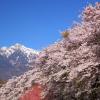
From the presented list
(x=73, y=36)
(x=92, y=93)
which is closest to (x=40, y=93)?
(x=73, y=36)

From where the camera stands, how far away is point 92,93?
18.0 metres

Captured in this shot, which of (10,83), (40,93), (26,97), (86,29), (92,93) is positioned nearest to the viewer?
(92,93)

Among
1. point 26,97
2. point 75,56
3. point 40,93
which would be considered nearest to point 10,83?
point 26,97

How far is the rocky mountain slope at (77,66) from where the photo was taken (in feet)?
59.1

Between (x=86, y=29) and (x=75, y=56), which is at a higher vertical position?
(x=86, y=29)

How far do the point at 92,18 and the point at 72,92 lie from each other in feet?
13.8

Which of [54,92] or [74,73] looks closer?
[74,73]

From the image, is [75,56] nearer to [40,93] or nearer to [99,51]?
[99,51]

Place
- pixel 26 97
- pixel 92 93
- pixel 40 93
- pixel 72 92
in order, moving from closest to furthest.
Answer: pixel 92 93
pixel 72 92
pixel 40 93
pixel 26 97

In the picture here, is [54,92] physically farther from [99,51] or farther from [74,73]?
[99,51]

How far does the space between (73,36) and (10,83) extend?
13.3m

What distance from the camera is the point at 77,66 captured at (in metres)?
19.0

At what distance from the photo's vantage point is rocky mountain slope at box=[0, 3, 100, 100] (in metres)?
18.0

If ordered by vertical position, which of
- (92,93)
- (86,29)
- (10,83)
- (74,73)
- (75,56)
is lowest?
(92,93)
